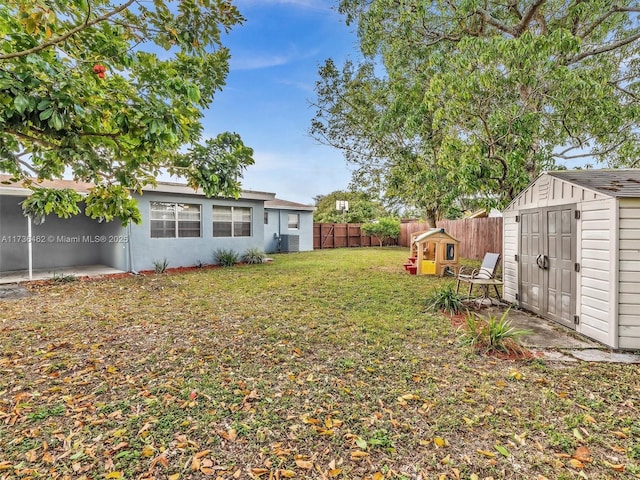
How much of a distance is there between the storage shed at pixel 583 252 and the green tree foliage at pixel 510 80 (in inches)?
52.9

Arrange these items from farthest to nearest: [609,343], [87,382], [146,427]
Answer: [609,343], [87,382], [146,427]

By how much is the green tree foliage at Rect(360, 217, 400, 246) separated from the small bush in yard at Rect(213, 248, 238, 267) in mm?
11103

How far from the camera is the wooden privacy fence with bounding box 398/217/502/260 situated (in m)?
12.5

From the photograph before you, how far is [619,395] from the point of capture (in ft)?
9.55

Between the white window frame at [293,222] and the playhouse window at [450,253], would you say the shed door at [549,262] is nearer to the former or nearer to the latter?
the playhouse window at [450,253]

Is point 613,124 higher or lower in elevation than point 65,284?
higher

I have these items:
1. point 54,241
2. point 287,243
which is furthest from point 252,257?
point 54,241

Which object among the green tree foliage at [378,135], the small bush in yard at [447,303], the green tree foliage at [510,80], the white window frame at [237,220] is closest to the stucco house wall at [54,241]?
the white window frame at [237,220]

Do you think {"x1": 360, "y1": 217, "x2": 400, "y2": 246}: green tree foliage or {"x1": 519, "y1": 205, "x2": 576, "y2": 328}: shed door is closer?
{"x1": 519, "y1": 205, "x2": 576, "y2": 328}: shed door

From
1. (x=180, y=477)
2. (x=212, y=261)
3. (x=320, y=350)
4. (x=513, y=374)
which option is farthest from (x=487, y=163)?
(x=212, y=261)

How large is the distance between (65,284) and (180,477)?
331 inches

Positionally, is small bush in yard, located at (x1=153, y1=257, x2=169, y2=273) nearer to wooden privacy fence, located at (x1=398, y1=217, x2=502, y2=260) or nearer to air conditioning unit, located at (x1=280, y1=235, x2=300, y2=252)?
air conditioning unit, located at (x1=280, y1=235, x2=300, y2=252)

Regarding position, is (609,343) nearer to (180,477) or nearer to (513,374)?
(513,374)

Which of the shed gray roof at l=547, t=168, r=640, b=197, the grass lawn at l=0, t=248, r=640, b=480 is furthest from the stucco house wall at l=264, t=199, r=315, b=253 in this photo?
the shed gray roof at l=547, t=168, r=640, b=197
